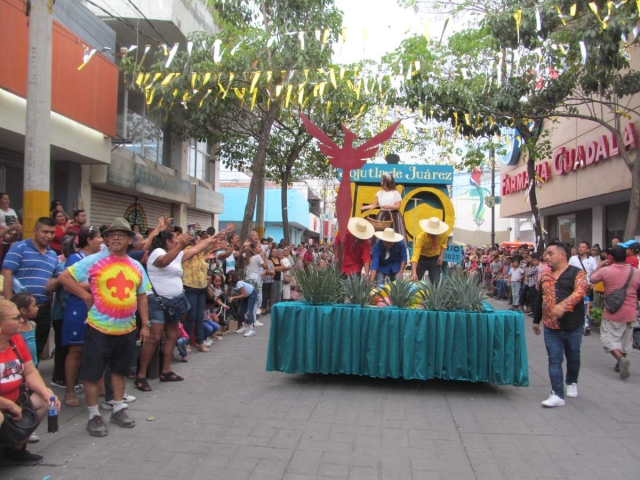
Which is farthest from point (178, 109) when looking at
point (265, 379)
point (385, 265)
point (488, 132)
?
point (265, 379)

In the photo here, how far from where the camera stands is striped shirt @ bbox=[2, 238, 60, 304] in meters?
5.10

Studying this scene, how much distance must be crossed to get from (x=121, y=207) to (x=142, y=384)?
9819 millimetres

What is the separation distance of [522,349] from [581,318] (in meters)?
0.68

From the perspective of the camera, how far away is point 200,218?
21.8 metres

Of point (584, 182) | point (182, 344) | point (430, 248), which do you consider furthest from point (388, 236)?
point (584, 182)

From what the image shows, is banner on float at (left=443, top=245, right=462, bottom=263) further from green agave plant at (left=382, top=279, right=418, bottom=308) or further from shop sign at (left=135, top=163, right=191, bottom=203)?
shop sign at (left=135, top=163, right=191, bottom=203)

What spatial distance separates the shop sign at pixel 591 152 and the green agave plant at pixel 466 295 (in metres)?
9.72

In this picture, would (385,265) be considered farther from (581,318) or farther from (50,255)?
(50,255)

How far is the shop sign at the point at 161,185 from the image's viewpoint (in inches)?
576

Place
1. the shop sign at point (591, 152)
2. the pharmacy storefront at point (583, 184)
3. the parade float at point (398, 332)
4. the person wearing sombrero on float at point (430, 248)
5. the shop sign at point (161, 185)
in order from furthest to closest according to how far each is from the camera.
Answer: the pharmacy storefront at point (583, 184) → the shop sign at point (591, 152) → the shop sign at point (161, 185) → the person wearing sombrero on float at point (430, 248) → the parade float at point (398, 332)

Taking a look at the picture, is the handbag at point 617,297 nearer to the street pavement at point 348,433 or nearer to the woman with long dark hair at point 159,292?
the street pavement at point 348,433

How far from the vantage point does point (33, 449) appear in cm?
426

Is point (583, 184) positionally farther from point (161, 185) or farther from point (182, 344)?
point (182, 344)

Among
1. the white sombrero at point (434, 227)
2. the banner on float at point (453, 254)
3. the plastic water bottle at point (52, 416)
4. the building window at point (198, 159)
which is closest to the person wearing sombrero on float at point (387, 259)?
the white sombrero at point (434, 227)
